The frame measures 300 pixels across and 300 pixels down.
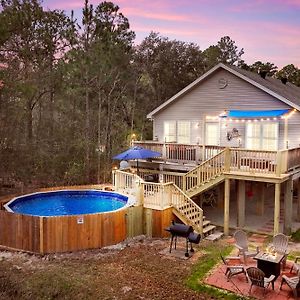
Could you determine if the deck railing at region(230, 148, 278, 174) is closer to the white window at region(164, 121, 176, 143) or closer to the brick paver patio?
the brick paver patio

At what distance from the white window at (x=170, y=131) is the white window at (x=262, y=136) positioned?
15.4 ft

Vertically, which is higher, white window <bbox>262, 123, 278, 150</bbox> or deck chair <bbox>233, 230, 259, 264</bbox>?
white window <bbox>262, 123, 278, 150</bbox>

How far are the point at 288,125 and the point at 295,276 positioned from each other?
9.27m

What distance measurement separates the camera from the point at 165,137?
73.3 ft

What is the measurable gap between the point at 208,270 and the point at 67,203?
10165mm

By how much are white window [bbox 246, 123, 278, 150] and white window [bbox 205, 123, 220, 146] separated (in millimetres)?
1814

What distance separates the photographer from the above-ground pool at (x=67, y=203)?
17.5 metres

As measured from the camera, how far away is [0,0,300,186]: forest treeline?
22.0 meters


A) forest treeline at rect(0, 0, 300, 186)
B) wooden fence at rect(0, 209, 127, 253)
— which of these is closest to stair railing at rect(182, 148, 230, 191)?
wooden fence at rect(0, 209, 127, 253)

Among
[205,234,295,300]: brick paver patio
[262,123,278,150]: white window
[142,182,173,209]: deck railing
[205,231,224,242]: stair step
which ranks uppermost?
[262,123,278,150]: white window

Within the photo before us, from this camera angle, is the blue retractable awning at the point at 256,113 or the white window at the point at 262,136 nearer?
the blue retractable awning at the point at 256,113

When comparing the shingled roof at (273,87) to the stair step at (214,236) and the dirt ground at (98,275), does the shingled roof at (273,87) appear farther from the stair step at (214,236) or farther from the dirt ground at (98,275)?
the dirt ground at (98,275)

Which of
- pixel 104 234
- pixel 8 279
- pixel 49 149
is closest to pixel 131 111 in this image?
pixel 49 149

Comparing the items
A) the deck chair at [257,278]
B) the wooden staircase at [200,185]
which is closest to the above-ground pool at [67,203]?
the wooden staircase at [200,185]
